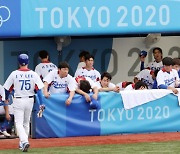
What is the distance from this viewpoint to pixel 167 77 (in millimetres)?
14438

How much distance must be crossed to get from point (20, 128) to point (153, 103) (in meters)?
3.21

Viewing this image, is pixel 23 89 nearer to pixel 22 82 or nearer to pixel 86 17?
pixel 22 82

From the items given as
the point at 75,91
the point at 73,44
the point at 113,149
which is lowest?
the point at 113,149

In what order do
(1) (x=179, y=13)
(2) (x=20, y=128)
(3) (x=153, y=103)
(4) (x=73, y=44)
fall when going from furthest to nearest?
(4) (x=73, y=44)
(1) (x=179, y=13)
(3) (x=153, y=103)
(2) (x=20, y=128)

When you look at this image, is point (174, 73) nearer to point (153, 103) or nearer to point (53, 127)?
point (153, 103)

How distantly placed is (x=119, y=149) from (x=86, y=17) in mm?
3453

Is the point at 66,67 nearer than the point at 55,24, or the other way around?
the point at 66,67

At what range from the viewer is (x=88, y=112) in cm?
1380

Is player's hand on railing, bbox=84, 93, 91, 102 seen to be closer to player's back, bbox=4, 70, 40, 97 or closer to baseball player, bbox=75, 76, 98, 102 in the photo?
baseball player, bbox=75, 76, 98, 102

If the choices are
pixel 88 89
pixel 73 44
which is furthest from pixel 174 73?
pixel 73 44

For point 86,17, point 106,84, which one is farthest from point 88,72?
point 86,17

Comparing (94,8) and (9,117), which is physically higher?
(94,8)

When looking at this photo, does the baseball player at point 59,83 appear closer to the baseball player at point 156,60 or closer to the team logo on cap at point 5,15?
the team logo on cap at point 5,15

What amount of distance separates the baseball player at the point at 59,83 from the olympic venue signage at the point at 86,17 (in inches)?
41.5
